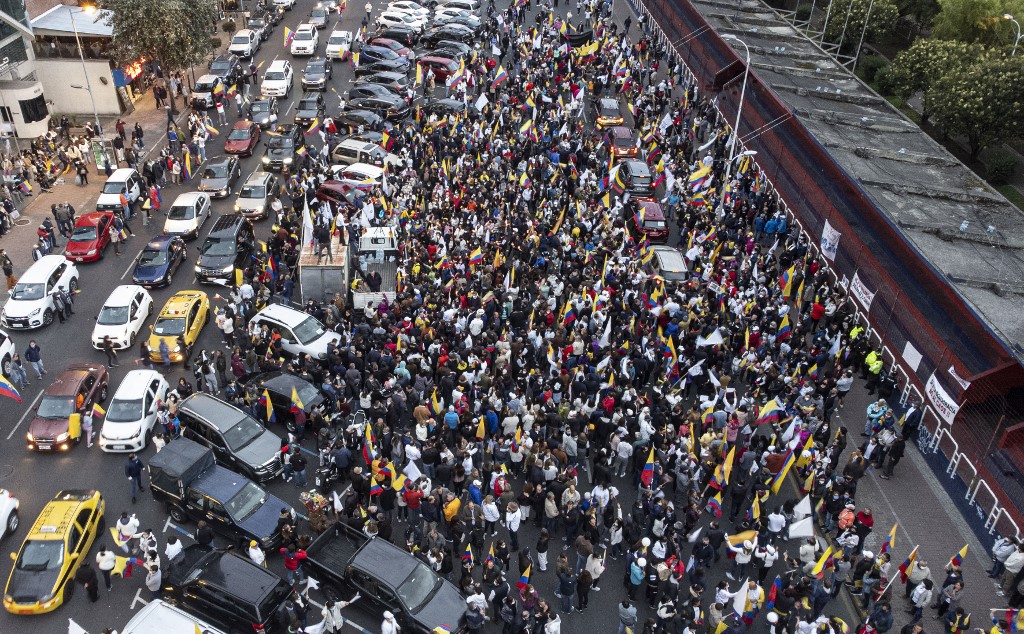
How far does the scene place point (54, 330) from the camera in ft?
89.3

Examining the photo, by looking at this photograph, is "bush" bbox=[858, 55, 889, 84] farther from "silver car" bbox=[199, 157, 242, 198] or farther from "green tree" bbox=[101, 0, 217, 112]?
"green tree" bbox=[101, 0, 217, 112]

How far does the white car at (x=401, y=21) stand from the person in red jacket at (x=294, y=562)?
42038 mm

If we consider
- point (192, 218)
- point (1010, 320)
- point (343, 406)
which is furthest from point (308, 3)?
point (1010, 320)

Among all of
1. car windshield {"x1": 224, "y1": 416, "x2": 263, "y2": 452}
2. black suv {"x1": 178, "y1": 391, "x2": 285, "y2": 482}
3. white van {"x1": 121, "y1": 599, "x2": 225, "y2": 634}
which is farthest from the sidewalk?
white van {"x1": 121, "y1": 599, "x2": 225, "y2": 634}

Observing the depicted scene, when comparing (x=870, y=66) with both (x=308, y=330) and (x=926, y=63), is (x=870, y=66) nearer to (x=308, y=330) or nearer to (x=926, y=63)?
(x=926, y=63)

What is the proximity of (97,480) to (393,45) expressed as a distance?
115 ft

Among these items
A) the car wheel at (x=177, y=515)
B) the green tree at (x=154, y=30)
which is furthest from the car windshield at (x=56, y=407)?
the green tree at (x=154, y=30)

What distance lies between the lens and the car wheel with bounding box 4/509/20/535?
19516mm

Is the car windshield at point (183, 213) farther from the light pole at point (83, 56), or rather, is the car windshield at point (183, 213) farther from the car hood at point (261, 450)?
the car hood at point (261, 450)

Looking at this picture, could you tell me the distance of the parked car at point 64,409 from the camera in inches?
863

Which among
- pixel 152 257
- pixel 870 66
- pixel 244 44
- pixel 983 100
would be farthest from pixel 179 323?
pixel 870 66

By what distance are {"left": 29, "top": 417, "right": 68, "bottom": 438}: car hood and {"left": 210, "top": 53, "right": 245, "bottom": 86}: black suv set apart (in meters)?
27.0

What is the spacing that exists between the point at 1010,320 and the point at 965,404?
2.88 m

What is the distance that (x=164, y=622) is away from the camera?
16.1 metres
